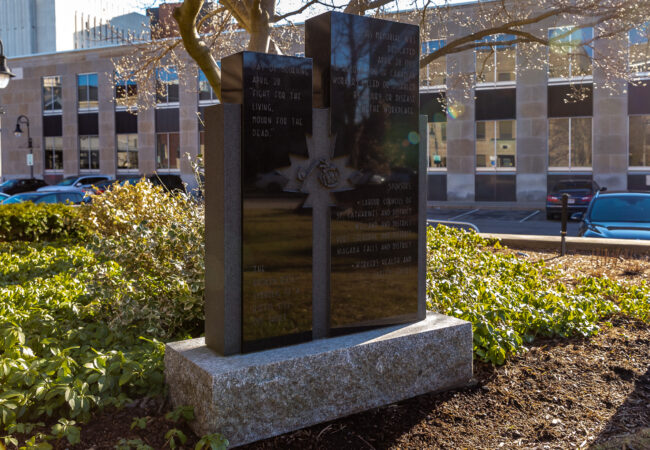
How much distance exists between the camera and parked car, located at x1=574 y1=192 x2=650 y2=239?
40.9ft

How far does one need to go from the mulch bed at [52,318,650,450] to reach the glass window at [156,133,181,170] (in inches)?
1575

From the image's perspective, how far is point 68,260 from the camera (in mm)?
9922

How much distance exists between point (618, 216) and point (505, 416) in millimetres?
10145

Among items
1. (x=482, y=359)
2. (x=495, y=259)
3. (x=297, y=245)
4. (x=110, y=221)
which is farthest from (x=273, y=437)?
(x=110, y=221)

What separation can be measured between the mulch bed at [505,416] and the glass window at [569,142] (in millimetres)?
30130

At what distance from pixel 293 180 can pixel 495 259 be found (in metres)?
5.83

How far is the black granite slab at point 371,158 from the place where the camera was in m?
4.59

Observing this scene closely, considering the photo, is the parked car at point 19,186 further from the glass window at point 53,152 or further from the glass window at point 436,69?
the glass window at point 436,69

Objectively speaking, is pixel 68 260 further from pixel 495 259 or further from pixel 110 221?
pixel 495 259

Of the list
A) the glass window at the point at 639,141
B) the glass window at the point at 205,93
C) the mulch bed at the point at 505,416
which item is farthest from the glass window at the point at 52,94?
the mulch bed at the point at 505,416

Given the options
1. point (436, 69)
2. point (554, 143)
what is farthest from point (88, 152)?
point (554, 143)

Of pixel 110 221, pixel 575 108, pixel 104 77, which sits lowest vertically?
pixel 110 221

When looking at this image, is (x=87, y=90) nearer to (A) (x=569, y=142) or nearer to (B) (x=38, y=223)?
(A) (x=569, y=142)

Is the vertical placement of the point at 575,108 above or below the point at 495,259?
above
